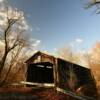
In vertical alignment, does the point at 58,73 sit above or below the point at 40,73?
below

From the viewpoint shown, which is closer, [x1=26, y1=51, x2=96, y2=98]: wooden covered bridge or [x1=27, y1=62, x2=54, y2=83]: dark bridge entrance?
[x1=26, y1=51, x2=96, y2=98]: wooden covered bridge

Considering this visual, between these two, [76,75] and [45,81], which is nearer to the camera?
[76,75]

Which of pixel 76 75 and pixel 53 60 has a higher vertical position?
pixel 53 60

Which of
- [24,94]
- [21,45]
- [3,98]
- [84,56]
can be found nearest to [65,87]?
[24,94]

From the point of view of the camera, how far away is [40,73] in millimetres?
23109

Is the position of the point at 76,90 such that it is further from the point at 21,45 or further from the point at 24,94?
the point at 21,45

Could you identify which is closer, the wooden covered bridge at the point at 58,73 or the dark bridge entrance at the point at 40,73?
the wooden covered bridge at the point at 58,73

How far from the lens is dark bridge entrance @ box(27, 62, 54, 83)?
71.4 feet

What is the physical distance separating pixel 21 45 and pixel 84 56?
47628mm

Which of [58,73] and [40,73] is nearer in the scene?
[58,73]

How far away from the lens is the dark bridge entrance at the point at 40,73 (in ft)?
71.4

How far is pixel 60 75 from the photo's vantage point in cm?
1747

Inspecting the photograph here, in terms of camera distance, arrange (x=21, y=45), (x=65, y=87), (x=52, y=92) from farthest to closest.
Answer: (x=21, y=45) < (x=65, y=87) < (x=52, y=92)

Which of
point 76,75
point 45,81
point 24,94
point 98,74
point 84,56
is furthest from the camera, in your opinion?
point 84,56
